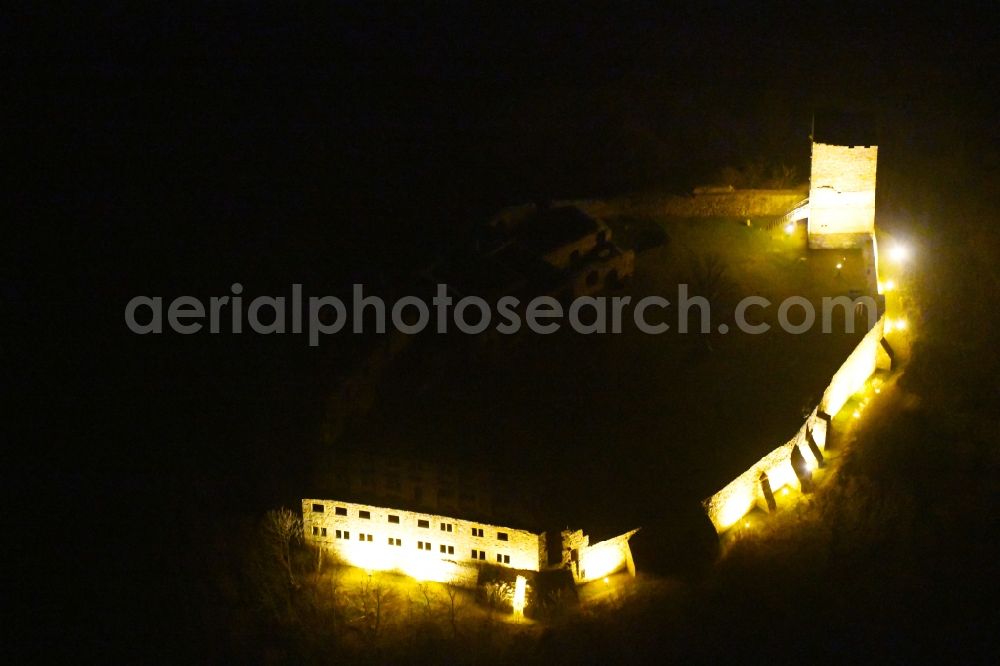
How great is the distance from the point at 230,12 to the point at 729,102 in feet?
105

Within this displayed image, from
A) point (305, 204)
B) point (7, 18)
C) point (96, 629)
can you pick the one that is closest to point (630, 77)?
Answer: point (305, 204)

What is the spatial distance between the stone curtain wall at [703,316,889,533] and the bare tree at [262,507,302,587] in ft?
42.4

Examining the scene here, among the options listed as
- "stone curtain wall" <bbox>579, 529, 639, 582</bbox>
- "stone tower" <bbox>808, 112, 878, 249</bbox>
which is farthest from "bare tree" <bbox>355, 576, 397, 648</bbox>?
"stone tower" <bbox>808, 112, 878, 249</bbox>

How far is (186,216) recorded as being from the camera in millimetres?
57844

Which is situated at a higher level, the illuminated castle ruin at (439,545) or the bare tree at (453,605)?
the illuminated castle ruin at (439,545)

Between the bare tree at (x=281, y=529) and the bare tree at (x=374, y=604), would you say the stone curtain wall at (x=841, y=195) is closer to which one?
the bare tree at (x=374, y=604)

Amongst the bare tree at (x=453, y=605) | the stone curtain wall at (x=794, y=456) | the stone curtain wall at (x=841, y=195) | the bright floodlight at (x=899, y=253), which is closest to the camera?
the bare tree at (x=453, y=605)

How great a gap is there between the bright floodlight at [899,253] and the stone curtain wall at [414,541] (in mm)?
23701

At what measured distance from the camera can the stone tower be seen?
48.1m

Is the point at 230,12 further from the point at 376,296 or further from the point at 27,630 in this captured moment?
the point at 27,630

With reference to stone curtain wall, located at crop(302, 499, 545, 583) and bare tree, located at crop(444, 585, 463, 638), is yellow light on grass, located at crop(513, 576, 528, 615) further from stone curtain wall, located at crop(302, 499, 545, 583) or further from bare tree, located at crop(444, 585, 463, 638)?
bare tree, located at crop(444, 585, 463, 638)

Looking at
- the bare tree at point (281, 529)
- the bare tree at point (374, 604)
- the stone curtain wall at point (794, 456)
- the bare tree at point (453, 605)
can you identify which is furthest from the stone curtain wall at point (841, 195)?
the bare tree at point (281, 529)

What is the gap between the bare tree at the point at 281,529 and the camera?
37156 millimetres

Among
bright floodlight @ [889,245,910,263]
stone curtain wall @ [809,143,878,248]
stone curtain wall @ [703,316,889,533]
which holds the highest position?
stone curtain wall @ [809,143,878,248]
